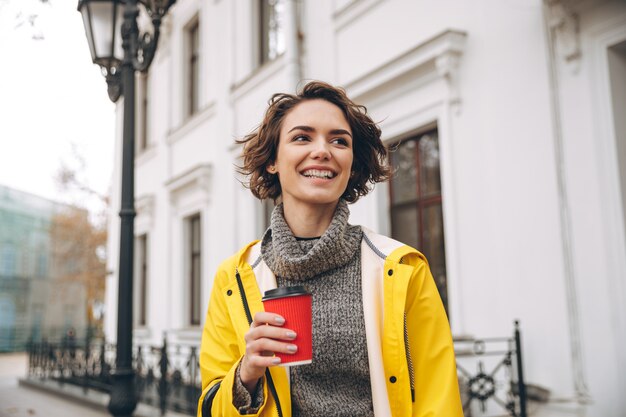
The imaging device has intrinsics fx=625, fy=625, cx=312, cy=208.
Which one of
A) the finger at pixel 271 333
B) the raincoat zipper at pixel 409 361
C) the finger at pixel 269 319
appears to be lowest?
the raincoat zipper at pixel 409 361

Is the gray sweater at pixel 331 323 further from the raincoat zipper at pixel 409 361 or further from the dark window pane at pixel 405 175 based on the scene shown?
the dark window pane at pixel 405 175

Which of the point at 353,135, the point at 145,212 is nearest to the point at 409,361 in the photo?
the point at 353,135

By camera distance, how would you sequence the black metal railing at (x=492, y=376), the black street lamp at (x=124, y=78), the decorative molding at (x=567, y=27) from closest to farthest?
the black street lamp at (x=124, y=78), the decorative molding at (x=567, y=27), the black metal railing at (x=492, y=376)

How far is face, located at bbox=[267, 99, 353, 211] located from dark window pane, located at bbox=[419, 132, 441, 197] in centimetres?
525

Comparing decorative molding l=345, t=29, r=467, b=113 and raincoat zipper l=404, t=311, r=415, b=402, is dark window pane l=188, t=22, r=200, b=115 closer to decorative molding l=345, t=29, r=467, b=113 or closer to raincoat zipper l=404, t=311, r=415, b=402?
decorative molding l=345, t=29, r=467, b=113

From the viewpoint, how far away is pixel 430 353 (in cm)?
164

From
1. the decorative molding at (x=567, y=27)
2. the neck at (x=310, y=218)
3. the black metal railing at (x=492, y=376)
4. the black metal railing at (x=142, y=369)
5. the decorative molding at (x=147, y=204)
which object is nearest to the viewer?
the neck at (x=310, y=218)

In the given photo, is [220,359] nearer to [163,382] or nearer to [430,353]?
[430,353]

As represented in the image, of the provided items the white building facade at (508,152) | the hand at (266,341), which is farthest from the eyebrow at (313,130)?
the white building facade at (508,152)

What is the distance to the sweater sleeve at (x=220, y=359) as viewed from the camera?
1648 mm

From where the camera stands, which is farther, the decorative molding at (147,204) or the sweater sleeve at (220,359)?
the decorative molding at (147,204)

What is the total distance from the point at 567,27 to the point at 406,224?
9.73 ft

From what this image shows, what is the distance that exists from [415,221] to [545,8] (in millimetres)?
2771

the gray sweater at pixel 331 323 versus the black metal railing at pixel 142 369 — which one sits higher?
the gray sweater at pixel 331 323
